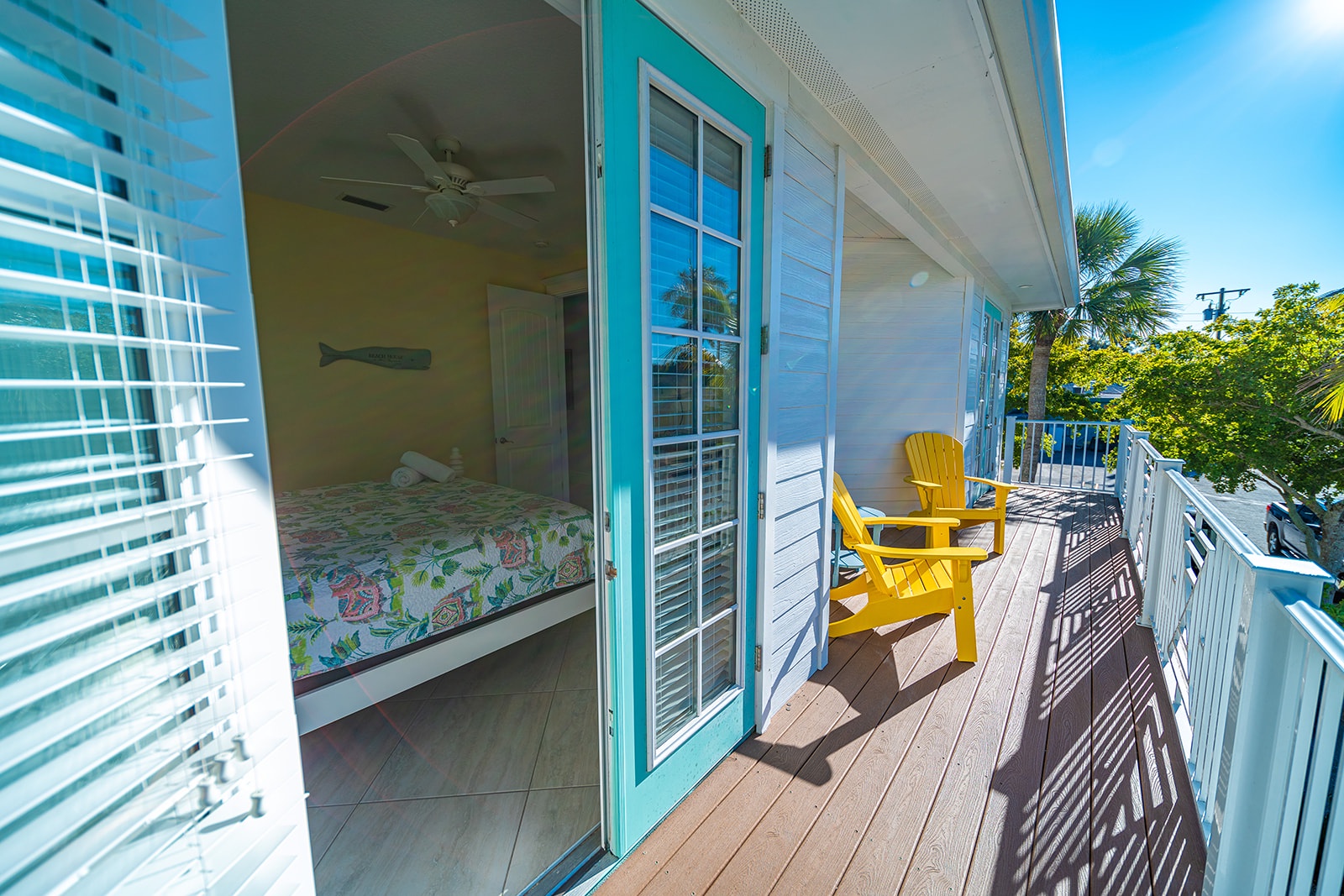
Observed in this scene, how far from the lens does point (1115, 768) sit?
1.83m

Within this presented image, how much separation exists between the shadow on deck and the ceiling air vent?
3.98 meters

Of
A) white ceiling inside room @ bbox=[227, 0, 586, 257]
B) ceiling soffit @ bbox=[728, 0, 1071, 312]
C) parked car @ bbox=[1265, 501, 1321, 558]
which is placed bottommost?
parked car @ bbox=[1265, 501, 1321, 558]

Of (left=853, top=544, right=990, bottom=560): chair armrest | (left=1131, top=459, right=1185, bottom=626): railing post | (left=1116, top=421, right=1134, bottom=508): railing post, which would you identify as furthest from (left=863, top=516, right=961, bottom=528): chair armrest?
(left=1116, top=421, right=1134, bottom=508): railing post

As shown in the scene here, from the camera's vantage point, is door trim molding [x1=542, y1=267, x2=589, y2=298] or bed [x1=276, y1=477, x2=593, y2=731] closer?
bed [x1=276, y1=477, x2=593, y2=731]

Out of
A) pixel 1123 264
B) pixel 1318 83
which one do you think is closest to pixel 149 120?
pixel 1123 264

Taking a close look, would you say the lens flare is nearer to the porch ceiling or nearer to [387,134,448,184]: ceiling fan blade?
the porch ceiling

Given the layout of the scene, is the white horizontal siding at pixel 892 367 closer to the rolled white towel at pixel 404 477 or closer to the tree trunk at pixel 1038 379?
the rolled white towel at pixel 404 477

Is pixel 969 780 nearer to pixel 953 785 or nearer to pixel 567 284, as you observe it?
pixel 953 785

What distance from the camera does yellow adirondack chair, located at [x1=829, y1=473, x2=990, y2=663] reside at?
2.44 m

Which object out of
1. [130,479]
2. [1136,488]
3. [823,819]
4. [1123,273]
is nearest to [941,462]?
[1136,488]

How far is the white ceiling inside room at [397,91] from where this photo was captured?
1.88 m

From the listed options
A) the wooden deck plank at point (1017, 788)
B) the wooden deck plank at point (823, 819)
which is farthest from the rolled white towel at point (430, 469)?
the wooden deck plank at point (1017, 788)

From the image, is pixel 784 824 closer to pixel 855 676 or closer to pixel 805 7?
pixel 855 676

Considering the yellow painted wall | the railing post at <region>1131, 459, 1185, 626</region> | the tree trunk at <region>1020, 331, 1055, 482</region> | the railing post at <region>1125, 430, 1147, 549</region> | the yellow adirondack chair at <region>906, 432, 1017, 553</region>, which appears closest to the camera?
the railing post at <region>1131, 459, 1185, 626</region>
